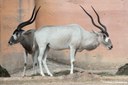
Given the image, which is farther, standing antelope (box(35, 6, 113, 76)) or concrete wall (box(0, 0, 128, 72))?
concrete wall (box(0, 0, 128, 72))

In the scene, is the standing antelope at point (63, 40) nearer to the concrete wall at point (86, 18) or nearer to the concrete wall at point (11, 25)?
the concrete wall at point (11, 25)

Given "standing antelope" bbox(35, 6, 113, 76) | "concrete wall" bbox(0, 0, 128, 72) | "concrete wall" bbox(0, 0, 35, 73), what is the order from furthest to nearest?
"concrete wall" bbox(0, 0, 128, 72), "concrete wall" bbox(0, 0, 35, 73), "standing antelope" bbox(35, 6, 113, 76)

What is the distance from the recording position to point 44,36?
1503 cm

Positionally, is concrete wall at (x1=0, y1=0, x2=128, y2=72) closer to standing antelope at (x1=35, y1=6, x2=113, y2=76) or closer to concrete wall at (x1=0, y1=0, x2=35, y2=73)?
concrete wall at (x1=0, y1=0, x2=35, y2=73)

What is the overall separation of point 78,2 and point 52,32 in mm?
6904

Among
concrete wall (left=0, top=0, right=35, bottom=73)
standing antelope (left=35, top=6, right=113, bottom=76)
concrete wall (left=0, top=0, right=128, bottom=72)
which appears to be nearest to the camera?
standing antelope (left=35, top=6, right=113, bottom=76)

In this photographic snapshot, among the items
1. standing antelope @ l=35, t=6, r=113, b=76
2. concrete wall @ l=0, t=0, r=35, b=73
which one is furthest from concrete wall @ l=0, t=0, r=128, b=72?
standing antelope @ l=35, t=6, r=113, b=76

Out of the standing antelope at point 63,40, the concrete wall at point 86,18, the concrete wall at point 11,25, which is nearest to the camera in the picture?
the standing antelope at point 63,40

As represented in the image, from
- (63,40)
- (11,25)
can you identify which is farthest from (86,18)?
(63,40)

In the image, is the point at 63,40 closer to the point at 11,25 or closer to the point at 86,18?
the point at 11,25

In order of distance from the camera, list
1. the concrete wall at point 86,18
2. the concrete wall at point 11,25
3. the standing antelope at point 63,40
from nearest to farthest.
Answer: the standing antelope at point 63,40 → the concrete wall at point 11,25 → the concrete wall at point 86,18

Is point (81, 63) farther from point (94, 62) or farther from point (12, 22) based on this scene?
point (12, 22)

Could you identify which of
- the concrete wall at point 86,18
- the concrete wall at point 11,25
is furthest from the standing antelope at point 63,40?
the concrete wall at point 86,18

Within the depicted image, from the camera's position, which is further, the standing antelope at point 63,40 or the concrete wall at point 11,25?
the concrete wall at point 11,25
